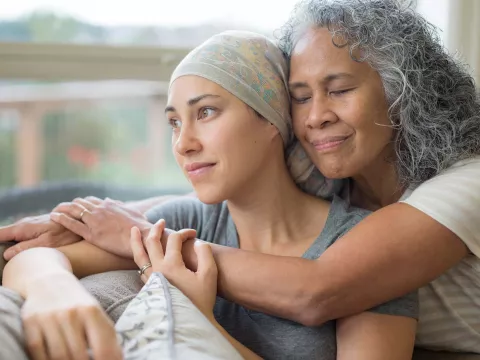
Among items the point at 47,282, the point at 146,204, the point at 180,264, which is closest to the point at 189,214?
the point at 146,204

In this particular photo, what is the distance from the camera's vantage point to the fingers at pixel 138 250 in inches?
56.3

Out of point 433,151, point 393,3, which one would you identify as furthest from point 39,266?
point 393,3

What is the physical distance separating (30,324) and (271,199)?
731 mm

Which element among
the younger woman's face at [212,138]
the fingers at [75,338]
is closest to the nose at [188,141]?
the younger woman's face at [212,138]

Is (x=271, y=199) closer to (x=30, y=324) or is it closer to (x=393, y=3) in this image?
(x=393, y=3)

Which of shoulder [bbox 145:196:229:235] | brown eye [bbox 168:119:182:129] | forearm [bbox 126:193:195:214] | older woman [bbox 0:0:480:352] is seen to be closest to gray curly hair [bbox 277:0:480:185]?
older woman [bbox 0:0:480:352]

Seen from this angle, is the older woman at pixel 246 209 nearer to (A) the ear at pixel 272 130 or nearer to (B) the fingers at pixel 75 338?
(A) the ear at pixel 272 130

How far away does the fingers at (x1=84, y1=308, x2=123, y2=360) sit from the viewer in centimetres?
98

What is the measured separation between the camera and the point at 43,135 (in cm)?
268

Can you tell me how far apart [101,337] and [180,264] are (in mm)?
396

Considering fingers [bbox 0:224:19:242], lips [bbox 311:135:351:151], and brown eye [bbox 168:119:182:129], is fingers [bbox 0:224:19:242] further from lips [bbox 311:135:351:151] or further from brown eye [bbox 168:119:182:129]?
lips [bbox 311:135:351:151]

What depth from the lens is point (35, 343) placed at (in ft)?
3.26

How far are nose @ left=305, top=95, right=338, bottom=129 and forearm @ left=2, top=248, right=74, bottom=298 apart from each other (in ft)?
2.08

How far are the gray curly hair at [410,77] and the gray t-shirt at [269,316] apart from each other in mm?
214
